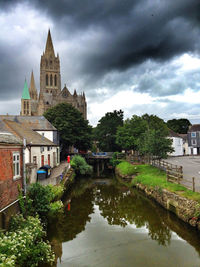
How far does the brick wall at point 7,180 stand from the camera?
974 centimetres

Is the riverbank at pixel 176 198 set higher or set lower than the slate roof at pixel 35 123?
lower

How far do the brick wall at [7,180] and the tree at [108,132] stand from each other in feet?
173

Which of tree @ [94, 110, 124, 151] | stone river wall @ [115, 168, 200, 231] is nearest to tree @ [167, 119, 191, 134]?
tree @ [94, 110, 124, 151]

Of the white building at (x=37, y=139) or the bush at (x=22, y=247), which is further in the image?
the white building at (x=37, y=139)

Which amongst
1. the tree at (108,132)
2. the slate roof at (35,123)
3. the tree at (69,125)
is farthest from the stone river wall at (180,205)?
the tree at (108,132)

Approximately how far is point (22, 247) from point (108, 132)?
56988 mm

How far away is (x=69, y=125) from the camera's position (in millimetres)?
46094

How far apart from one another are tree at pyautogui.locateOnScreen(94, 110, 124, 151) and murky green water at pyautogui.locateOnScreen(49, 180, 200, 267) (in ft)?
148

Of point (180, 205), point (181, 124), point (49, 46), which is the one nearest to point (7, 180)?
point (180, 205)

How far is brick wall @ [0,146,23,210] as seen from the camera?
9.74 meters

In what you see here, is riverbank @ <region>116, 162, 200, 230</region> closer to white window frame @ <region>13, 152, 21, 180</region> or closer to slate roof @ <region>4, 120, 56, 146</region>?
white window frame @ <region>13, 152, 21, 180</region>

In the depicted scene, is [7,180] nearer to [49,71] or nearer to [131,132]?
[131,132]

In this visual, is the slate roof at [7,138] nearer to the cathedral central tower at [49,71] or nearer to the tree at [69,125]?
the tree at [69,125]

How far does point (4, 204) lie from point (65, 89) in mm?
85887
